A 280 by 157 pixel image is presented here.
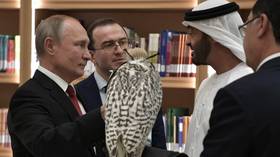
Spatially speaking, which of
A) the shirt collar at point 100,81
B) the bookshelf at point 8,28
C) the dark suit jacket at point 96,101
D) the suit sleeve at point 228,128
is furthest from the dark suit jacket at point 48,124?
the bookshelf at point 8,28

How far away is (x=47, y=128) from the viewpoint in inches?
60.1

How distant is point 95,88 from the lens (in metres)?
A: 2.43

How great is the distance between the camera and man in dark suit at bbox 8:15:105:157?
4.77 ft

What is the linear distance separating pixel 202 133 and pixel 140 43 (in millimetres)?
1317

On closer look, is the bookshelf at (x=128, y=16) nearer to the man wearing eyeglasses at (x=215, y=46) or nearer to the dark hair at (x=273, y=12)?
the man wearing eyeglasses at (x=215, y=46)

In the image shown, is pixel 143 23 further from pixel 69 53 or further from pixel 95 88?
pixel 69 53

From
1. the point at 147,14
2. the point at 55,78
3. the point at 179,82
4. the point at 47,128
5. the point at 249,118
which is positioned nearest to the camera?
the point at 249,118

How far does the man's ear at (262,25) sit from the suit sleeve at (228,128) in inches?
7.4

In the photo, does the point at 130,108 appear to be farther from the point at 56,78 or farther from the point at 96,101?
the point at 96,101

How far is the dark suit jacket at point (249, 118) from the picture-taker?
110 centimetres

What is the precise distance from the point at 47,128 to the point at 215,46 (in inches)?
30.9

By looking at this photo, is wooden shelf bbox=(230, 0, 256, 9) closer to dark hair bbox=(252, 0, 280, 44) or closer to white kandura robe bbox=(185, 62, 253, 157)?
white kandura robe bbox=(185, 62, 253, 157)

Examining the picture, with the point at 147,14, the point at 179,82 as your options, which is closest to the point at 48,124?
the point at 179,82

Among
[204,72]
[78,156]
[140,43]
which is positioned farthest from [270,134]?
[140,43]
